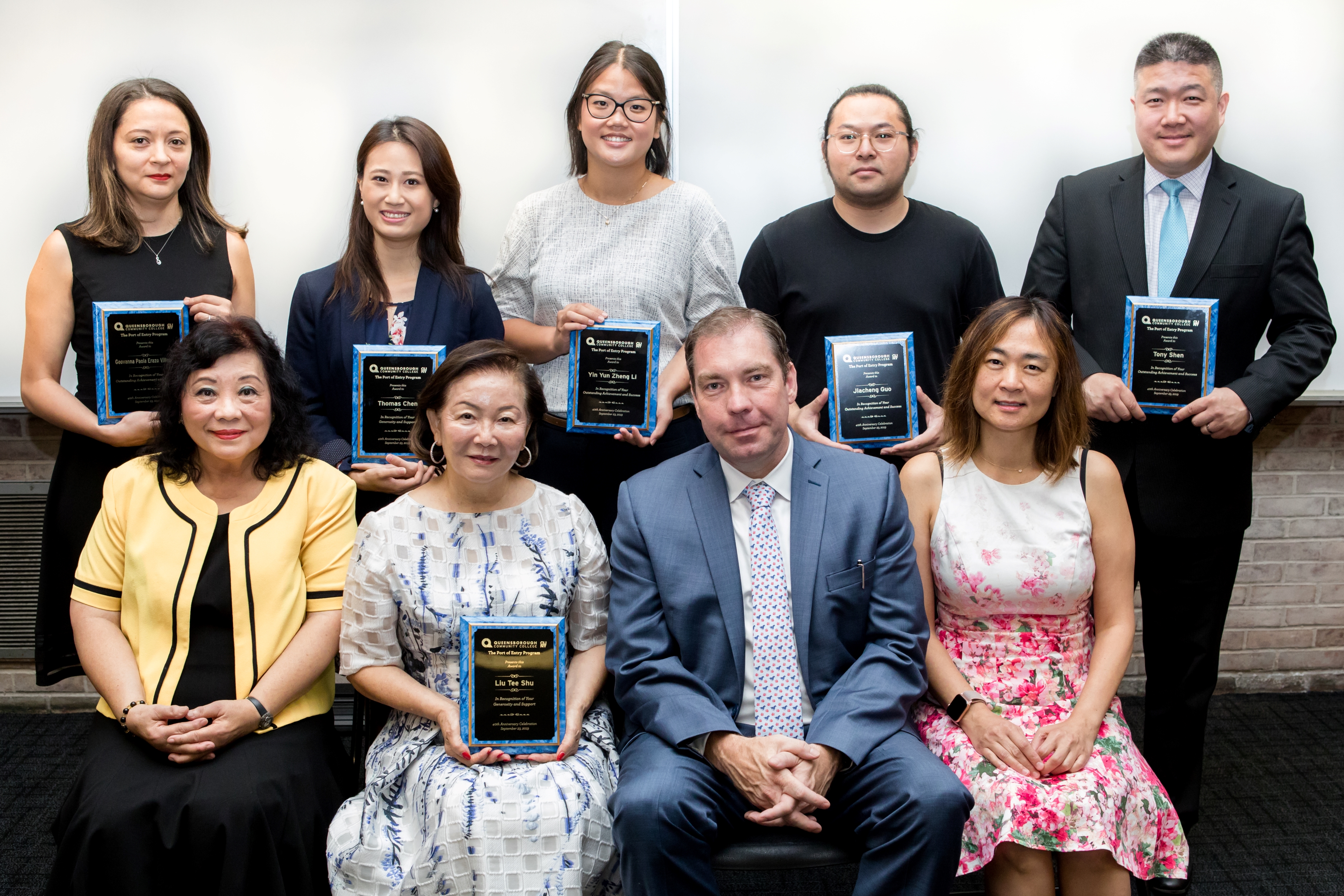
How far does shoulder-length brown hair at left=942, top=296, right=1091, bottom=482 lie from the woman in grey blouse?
0.89 meters

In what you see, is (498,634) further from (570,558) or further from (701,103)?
(701,103)

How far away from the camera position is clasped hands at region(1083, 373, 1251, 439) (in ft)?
9.82

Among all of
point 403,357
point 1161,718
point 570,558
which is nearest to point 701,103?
point 403,357

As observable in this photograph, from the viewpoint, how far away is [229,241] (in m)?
3.20

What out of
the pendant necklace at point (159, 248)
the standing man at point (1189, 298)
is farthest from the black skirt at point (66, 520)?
the standing man at point (1189, 298)

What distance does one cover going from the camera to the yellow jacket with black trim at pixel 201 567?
8.44 feet

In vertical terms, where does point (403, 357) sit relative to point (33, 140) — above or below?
below

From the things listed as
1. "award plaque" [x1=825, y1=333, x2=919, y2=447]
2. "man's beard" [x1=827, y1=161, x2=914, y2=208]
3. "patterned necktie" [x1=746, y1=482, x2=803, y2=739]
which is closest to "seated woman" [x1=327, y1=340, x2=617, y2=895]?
"patterned necktie" [x1=746, y1=482, x2=803, y2=739]

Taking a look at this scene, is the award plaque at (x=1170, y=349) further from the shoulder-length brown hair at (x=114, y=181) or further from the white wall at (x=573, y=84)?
the shoulder-length brown hair at (x=114, y=181)

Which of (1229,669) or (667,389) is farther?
(1229,669)

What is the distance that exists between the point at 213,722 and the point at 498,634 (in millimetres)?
756

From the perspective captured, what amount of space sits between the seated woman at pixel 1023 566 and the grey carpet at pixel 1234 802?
47cm

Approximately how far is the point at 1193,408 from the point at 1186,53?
107 centimetres

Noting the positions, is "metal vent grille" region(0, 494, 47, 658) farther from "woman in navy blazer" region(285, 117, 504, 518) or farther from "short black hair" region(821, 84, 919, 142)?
"short black hair" region(821, 84, 919, 142)
